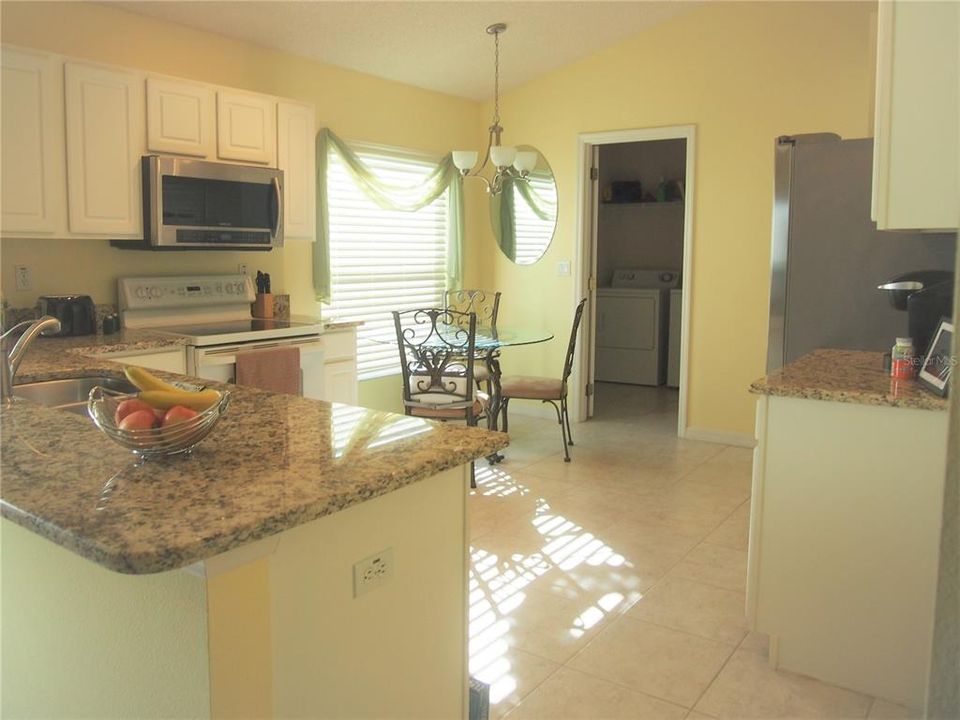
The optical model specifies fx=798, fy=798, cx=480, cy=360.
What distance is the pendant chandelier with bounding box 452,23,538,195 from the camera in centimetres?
458

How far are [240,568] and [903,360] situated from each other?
2.15m

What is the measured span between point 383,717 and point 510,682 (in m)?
1.05

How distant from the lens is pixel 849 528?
2.35 meters

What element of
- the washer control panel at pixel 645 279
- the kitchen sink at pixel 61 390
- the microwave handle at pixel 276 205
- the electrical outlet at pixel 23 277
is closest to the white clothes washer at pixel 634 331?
the washer control panel at pixel 645 279

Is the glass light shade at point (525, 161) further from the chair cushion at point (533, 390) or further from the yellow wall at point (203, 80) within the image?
the chair cushion at point (533, 390)

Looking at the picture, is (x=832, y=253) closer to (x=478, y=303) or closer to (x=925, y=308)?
(x=925, y=308)

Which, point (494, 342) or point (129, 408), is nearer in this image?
point (129, 408)

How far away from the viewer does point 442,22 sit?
14.7ft

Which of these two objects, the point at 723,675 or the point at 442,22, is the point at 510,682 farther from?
the point at 442,22

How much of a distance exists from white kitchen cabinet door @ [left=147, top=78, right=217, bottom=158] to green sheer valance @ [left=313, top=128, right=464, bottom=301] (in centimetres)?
99

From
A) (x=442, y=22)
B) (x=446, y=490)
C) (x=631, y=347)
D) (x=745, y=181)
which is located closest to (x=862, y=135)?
(x=745, y=181)

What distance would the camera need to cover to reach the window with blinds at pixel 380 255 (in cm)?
505

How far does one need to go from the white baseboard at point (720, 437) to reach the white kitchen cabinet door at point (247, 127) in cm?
321

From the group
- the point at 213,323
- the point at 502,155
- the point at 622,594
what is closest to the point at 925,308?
the point at 622,594
